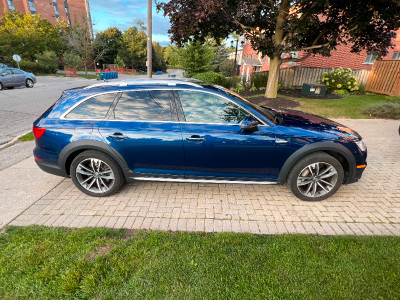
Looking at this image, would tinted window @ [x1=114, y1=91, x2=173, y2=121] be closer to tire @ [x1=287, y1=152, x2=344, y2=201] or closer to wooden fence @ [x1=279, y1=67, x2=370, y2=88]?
tire @ [x1=287, y1=152, x2=344, y2=201]

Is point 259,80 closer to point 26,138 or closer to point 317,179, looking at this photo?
point 317,179

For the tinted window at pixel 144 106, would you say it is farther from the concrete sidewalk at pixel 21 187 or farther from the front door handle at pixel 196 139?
the concrete sidewalk at pixel 21 187

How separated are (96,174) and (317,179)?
3.30m

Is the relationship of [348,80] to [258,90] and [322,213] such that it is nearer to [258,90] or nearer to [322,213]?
[258,90]

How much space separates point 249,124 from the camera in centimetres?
293

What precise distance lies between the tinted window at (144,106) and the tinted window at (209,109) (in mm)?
254

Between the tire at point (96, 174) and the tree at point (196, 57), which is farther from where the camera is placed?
the tree at point (196, 57)

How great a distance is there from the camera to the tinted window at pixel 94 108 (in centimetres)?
321

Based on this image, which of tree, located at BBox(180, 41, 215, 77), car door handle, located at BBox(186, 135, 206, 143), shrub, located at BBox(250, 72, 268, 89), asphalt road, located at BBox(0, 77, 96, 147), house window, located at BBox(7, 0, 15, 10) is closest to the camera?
car door handle, located at BBox(186, 135, 206, 143)

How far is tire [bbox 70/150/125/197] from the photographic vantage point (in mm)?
3273

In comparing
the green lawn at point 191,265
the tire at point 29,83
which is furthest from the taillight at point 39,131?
the tire at point 29,83

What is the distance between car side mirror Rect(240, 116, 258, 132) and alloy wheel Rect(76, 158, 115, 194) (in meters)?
2.05

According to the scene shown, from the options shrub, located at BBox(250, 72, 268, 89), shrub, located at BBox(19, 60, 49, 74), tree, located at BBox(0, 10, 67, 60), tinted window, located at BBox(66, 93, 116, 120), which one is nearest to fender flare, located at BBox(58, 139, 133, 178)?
tinted window, located at BBox(66, 93, 116, 120)

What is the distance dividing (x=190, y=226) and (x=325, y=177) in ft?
6.83
